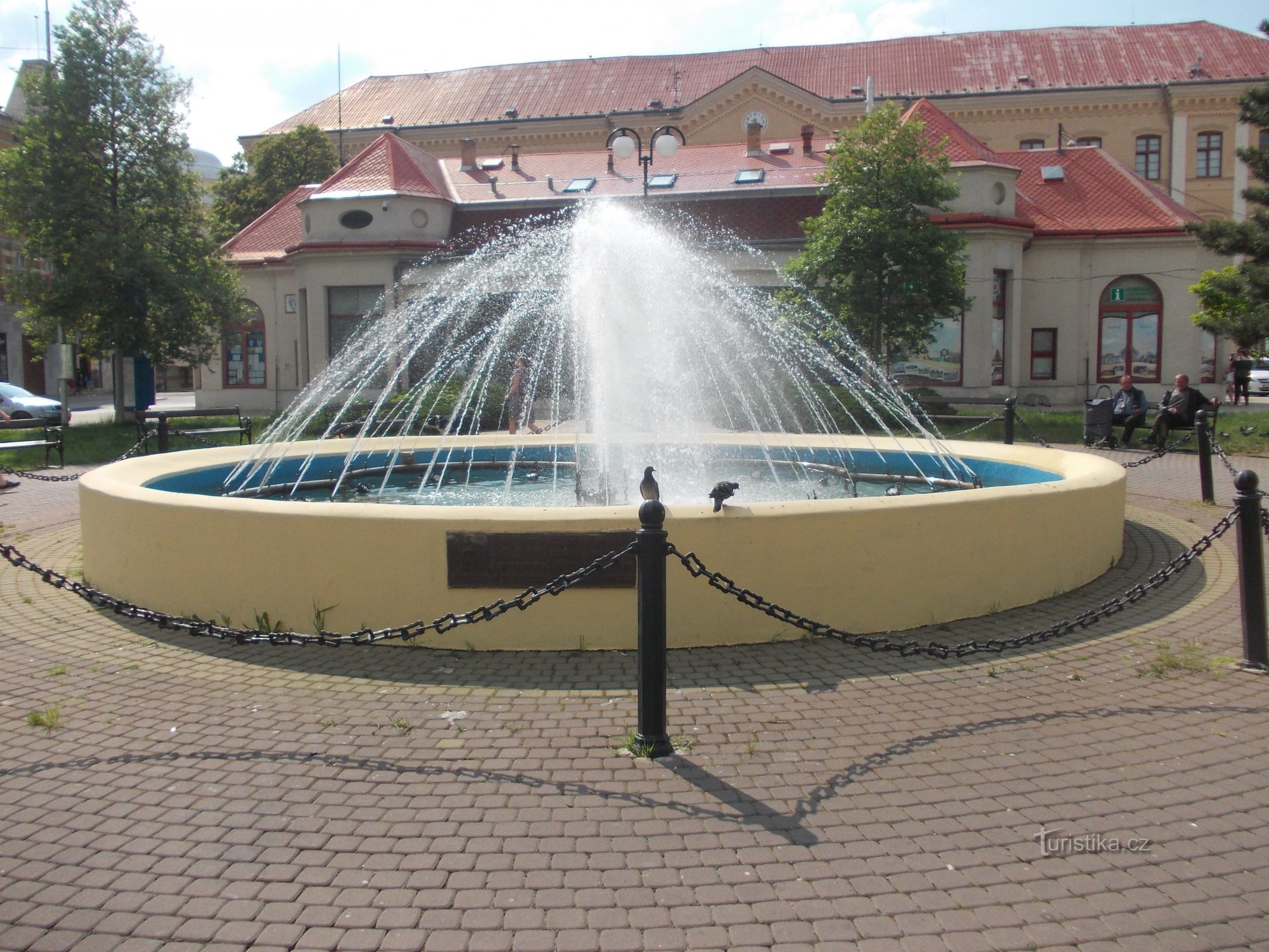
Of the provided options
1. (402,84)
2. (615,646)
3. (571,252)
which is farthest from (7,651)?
(402,84)

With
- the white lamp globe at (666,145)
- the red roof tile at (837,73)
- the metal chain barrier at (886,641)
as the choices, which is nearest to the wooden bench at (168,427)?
the metal chain barrier at (886,641)

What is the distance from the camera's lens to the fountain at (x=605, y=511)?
20.2ft

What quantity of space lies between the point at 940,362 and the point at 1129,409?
10509mm

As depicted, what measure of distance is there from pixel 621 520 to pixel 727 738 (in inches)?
65.9

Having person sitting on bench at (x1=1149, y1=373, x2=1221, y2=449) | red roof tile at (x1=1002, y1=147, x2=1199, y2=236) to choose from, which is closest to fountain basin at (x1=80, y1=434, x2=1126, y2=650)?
person sitting on bench at (x1=1149, y1=373, x2=1221, y2=449)

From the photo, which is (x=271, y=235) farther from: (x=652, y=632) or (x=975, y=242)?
(x=652, y=632)

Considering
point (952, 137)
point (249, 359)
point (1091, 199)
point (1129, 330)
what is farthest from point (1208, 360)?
point (249, 359)

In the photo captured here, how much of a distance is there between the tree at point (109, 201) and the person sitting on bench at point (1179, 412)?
924 inches

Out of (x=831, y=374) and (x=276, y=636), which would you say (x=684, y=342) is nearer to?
(x=831, y=374)

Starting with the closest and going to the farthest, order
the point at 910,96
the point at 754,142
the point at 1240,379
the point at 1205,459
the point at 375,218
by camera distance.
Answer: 1. the point at 1205,459
2. the point at 375,218
3. the point at 754,142
4. the point at 1240,379
5. the point at 910,96

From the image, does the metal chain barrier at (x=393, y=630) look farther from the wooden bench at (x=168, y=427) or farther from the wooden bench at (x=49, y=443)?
the wooden bench at (x=49, y=443)

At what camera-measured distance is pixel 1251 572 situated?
5.68 m

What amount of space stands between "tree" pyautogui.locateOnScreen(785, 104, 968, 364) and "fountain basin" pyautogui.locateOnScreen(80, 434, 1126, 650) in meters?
18.3

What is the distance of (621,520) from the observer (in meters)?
6.05
